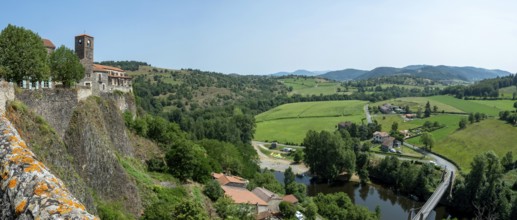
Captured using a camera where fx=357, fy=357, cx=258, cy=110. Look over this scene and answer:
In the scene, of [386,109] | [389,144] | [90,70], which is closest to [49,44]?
[90,70]

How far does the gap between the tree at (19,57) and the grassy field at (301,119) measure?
8744 centimetres

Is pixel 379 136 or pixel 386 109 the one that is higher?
pixel 386 109

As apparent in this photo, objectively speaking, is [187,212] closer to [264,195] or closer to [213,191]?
[213,191]

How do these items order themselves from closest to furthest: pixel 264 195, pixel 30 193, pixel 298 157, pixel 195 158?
pixel 30 193 → pixel 195 158 → pixel 264 195 → pixel 298 157

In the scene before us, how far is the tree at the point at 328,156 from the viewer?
77.1 meters

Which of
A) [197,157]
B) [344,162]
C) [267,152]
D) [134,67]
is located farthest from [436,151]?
[134,67]

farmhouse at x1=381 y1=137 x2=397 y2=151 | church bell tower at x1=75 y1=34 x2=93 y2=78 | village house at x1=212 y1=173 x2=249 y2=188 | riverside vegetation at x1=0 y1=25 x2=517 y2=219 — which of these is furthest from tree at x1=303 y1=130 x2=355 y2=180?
church bell tower at x1=75 y1=34 x2=93 y2=78

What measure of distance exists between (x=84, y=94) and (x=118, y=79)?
1599 centimetres

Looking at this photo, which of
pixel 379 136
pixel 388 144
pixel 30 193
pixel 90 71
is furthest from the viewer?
pixel 379 136

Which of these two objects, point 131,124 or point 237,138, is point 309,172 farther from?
point 131,124

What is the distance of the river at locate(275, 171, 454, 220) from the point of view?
5822 cm

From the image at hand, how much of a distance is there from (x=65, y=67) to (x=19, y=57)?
18.7ft

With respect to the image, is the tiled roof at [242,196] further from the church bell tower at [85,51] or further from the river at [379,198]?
the river at [379,198]

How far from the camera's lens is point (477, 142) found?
87375 millimetres
